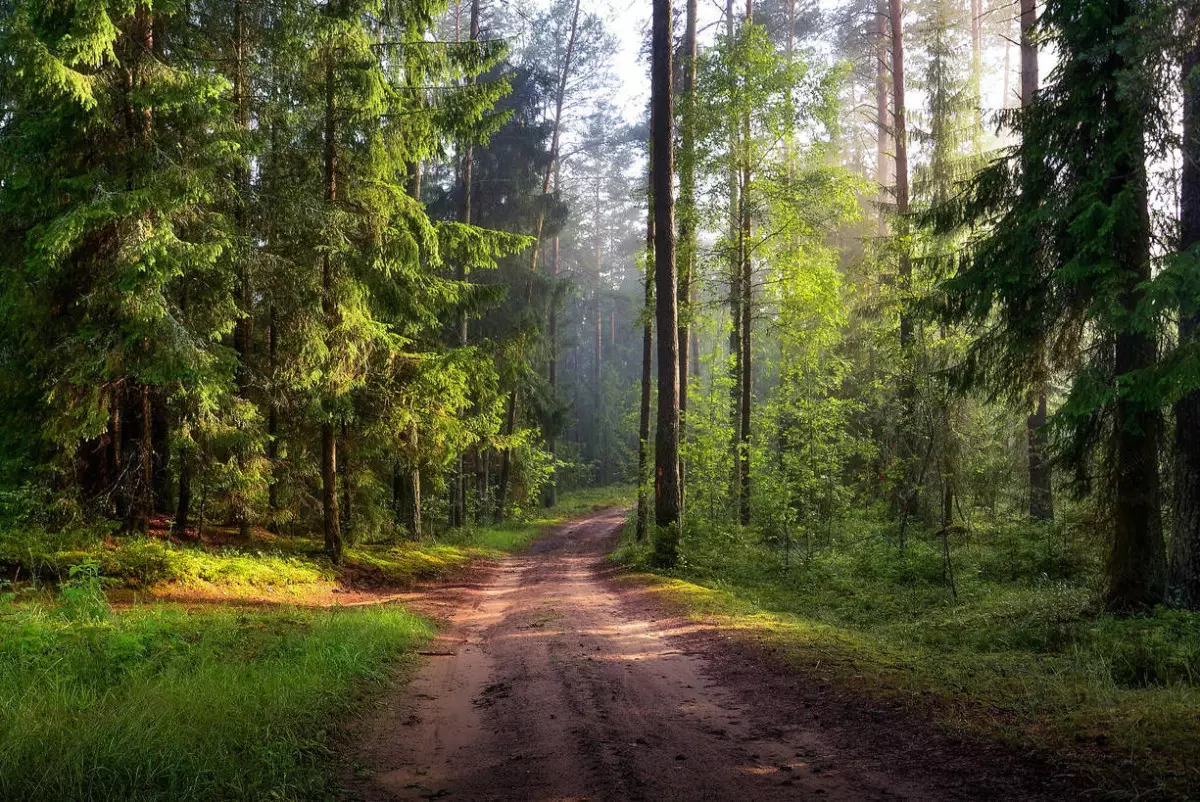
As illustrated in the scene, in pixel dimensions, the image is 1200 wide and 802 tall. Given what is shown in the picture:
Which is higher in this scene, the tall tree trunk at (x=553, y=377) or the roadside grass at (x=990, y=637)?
the tall tree trunk at (x=553, y=377)

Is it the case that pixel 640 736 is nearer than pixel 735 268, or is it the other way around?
pixel 640 736

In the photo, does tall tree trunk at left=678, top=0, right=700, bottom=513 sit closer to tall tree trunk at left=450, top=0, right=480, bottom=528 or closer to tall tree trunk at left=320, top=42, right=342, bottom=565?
tall tree trunk at left=450, top=0, right=480, bottom=528

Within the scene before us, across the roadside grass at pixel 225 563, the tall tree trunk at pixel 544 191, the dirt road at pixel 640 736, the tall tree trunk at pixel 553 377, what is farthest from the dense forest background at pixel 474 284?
the tall tree trunk at pixel 553 377

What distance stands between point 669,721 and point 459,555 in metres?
13.8

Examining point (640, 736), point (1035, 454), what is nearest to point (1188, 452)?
point (640, 736)

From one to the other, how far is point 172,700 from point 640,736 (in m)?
3.41

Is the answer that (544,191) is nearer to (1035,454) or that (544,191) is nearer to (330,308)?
(330,308)

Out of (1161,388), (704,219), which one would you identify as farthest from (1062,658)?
(704,219)

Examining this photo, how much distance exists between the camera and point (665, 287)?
1452 centimetres

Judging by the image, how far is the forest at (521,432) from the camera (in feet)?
16.3

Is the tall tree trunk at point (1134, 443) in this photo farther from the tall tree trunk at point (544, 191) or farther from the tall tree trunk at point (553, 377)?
the tall tree trunk at point (544, 191)

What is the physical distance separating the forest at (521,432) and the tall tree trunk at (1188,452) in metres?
0.03

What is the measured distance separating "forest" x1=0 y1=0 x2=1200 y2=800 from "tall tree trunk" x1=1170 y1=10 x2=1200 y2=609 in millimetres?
33

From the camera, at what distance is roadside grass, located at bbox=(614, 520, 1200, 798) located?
437 cm
